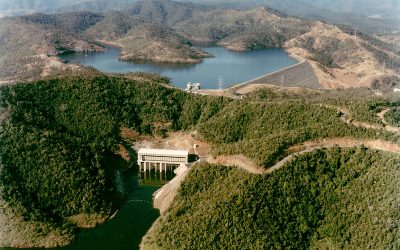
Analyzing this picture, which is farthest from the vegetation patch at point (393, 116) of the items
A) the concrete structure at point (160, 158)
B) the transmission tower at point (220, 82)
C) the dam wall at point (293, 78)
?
the transmission tower at point (220, 82)

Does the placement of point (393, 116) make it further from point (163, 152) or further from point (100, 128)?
point (100, 128)

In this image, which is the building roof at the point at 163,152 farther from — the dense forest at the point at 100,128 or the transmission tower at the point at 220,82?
the transmission tower at the point at 220,82

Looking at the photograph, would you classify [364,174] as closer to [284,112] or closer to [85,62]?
[284,112]

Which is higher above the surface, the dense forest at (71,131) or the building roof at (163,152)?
the dense forest at (71,131)

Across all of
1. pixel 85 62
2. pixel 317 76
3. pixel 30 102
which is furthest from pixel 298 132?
pixel 85 62

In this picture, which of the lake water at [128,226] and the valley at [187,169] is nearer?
the valley at [187,169]

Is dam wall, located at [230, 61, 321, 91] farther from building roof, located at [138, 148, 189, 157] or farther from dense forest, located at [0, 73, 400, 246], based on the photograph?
building roof, located at [138, 148, 189, 157]
